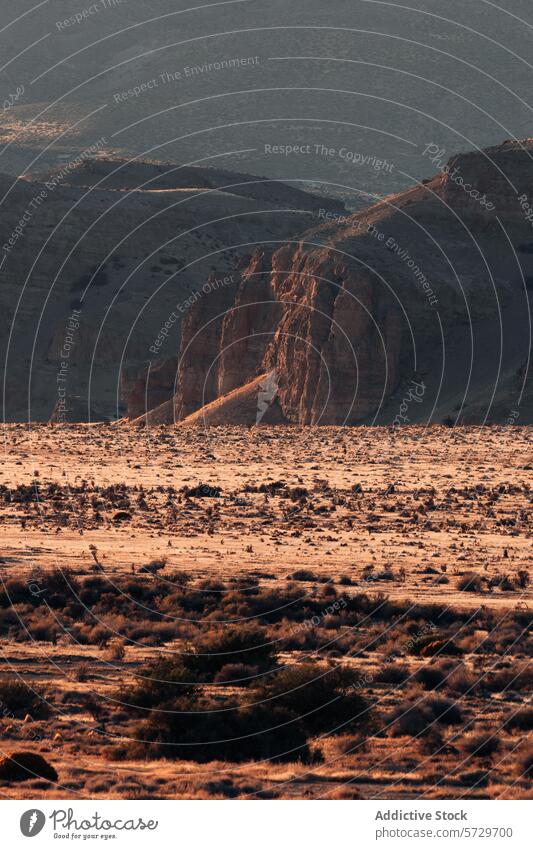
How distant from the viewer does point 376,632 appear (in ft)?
92.3

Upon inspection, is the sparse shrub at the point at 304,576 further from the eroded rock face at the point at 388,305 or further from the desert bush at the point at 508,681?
the eroded rock face at the point at 388,305

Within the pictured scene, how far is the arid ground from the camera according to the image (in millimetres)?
20203

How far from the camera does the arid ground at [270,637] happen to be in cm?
2020

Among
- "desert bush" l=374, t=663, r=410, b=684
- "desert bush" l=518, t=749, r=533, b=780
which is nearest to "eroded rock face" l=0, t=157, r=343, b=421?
"desert bush" l=374, t=663, r=410, b=684

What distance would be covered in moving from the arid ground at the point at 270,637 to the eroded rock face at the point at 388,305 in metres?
31.0

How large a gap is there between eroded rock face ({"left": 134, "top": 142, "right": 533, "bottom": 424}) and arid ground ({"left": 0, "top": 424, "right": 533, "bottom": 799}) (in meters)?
31.0

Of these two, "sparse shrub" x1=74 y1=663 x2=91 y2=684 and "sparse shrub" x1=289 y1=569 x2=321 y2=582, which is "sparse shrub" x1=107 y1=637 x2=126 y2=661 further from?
"sparse shrub" x1=289 y1=569 x2=321 y2=582

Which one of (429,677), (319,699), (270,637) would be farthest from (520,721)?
(270,637)

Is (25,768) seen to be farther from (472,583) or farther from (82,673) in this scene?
(472,583)

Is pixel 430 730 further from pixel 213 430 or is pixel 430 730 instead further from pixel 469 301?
pixel 469 301

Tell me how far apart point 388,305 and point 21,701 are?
64701mm

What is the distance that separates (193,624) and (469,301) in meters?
60.4

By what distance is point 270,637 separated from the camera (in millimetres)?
27266

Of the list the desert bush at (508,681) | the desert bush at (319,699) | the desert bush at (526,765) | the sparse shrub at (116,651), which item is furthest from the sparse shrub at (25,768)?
the desert bush at (508,681)
